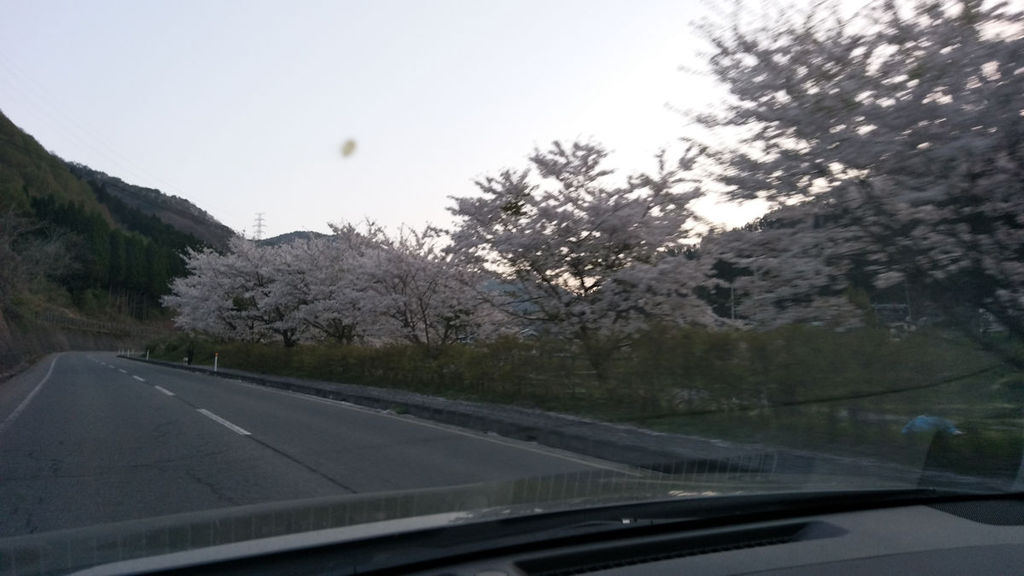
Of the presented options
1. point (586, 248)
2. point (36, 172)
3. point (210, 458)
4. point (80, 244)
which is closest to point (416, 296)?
point (586, 248)

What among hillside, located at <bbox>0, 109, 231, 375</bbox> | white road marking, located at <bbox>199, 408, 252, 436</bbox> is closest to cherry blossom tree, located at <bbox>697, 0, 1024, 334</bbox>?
white road marking, located at <bbox>199, 408, 252, 436</bbox>

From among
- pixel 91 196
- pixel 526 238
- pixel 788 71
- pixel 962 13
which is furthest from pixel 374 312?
pixel 91 196

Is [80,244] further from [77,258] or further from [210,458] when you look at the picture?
[210,458]

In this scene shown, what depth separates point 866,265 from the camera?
9758 mm

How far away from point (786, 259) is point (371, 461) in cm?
565

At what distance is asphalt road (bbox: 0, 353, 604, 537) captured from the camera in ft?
24.9

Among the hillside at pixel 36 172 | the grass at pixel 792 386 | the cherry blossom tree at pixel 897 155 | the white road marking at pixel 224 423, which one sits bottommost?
the white road marking at pixel 224 423

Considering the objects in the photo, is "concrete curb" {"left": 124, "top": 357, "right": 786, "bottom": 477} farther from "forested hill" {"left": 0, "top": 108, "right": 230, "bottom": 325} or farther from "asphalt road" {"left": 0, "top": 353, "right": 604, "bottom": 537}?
"forested hill" {"left": 0, "top": 108, "right": 230, "bottom": 325}

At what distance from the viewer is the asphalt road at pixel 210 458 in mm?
7598

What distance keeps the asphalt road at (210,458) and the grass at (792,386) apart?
2830mm

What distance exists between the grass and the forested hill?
55681 mm

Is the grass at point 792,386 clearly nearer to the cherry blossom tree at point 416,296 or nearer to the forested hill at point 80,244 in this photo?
the cherry blossom tree at point 416,296

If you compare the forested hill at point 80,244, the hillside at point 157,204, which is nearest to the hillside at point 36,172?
the forested hill at point 80,244

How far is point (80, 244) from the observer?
9075 centimetres
